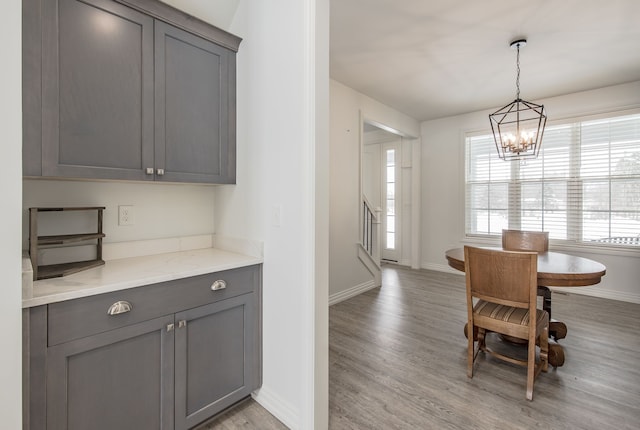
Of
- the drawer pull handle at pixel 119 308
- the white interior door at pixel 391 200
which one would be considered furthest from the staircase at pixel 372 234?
the drawer pull handle at pixel 119 308

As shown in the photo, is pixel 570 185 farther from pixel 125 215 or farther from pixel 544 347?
pixel 125 215

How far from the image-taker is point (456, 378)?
7.07ft

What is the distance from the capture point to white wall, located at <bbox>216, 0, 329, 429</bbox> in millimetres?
1543

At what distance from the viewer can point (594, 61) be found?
3.23 metres

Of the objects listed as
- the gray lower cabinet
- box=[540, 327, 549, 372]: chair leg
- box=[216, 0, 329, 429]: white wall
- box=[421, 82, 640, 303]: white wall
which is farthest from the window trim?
the gray lower cabinet

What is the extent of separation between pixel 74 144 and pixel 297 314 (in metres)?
1.35

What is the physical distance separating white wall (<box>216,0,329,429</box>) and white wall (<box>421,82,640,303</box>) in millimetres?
4351

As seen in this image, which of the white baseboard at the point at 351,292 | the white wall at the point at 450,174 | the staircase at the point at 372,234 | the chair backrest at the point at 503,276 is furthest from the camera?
the staircase at the point at 372,234

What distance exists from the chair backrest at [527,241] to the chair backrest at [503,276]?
1.45m

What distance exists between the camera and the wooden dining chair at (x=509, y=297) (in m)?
1.91

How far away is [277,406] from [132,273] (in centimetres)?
111

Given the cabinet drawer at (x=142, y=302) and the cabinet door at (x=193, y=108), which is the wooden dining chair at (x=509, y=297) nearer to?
the cabinet drawer at (x=142, y=302)

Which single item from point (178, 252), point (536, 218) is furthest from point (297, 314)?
point (536, 218)

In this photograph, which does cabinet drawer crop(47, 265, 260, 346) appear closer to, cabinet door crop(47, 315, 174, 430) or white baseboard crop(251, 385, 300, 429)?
cabinet door crop(47, 315, 174, 430)
